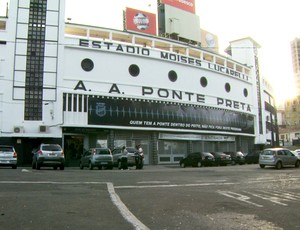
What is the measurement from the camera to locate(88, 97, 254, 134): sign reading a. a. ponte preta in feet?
104

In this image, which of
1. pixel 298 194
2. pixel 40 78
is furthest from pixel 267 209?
pixel 40 78

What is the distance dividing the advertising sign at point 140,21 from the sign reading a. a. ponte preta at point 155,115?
8553 mm

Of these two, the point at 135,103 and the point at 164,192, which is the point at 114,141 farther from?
the point at 164,192

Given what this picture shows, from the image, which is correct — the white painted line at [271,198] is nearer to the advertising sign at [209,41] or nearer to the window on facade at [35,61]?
the window on facade at [35,61]

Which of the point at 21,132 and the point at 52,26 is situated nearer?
the point at 21,132

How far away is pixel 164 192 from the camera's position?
9867mm

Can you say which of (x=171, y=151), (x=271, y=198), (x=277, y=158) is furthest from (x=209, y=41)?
(x=271, y=198)

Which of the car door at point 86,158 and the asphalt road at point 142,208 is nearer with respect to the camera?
the asphalt road at point 142,208

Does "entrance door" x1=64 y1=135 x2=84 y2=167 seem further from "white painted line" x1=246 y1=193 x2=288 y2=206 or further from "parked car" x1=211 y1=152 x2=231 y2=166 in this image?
"white painted line" x1=246 y1=193 x2=288 y2=206

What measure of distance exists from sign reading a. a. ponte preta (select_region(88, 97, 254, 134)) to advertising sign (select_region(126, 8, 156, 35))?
855 cm

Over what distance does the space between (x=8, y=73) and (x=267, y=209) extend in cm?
2775

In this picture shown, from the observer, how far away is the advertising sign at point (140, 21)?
36812mm

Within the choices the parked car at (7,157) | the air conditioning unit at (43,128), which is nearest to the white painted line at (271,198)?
the parked car at (7,157)

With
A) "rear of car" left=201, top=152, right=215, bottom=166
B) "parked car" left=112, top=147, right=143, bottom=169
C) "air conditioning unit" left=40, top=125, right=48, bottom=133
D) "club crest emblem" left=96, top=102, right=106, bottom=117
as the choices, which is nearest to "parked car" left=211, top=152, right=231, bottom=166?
"rear of car" left=201, top=152, right=215, bottom=166
